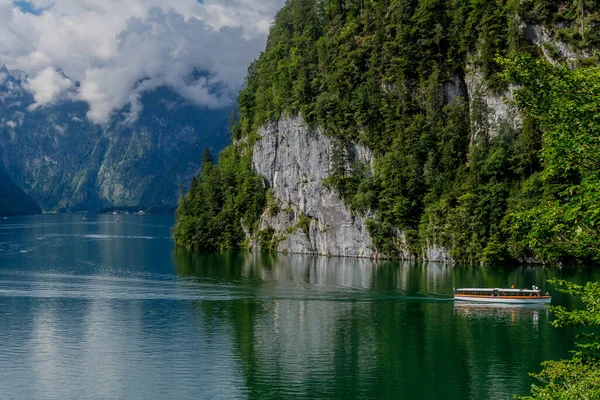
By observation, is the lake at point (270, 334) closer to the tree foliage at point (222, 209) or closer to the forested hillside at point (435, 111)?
the forested hillside at point (435, 111)

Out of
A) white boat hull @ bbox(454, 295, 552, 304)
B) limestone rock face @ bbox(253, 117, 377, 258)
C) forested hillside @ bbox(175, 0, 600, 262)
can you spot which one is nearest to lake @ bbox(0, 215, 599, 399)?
white boat hull @ bbox(454, 295, 552, 304)

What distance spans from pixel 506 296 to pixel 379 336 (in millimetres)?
21934

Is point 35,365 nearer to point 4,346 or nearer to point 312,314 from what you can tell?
point 4,346

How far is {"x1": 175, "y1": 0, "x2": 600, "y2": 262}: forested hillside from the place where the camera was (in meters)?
103

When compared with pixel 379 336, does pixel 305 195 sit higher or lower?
higher

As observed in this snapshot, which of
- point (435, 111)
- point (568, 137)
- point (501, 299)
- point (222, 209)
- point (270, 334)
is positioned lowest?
point (270, 334)

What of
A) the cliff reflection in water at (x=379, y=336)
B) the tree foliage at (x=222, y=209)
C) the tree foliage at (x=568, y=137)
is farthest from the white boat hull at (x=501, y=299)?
the tree foliage at (x=222, y=209)

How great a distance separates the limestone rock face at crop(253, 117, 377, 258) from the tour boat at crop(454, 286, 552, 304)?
1708 inches

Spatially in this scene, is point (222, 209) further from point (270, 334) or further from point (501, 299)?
point (270, 334)

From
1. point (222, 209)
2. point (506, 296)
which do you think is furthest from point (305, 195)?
point (506, 296)

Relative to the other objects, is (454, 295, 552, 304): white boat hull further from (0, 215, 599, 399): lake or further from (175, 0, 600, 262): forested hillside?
(175, 0, 600, 262): forested hillside

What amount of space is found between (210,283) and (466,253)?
4367 cm

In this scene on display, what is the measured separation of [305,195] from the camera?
12850cm

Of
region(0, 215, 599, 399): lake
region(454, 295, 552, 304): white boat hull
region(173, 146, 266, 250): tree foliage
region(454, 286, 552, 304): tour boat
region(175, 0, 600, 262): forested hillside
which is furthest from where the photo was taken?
region(173, 146, 266, 250): tree foliage
